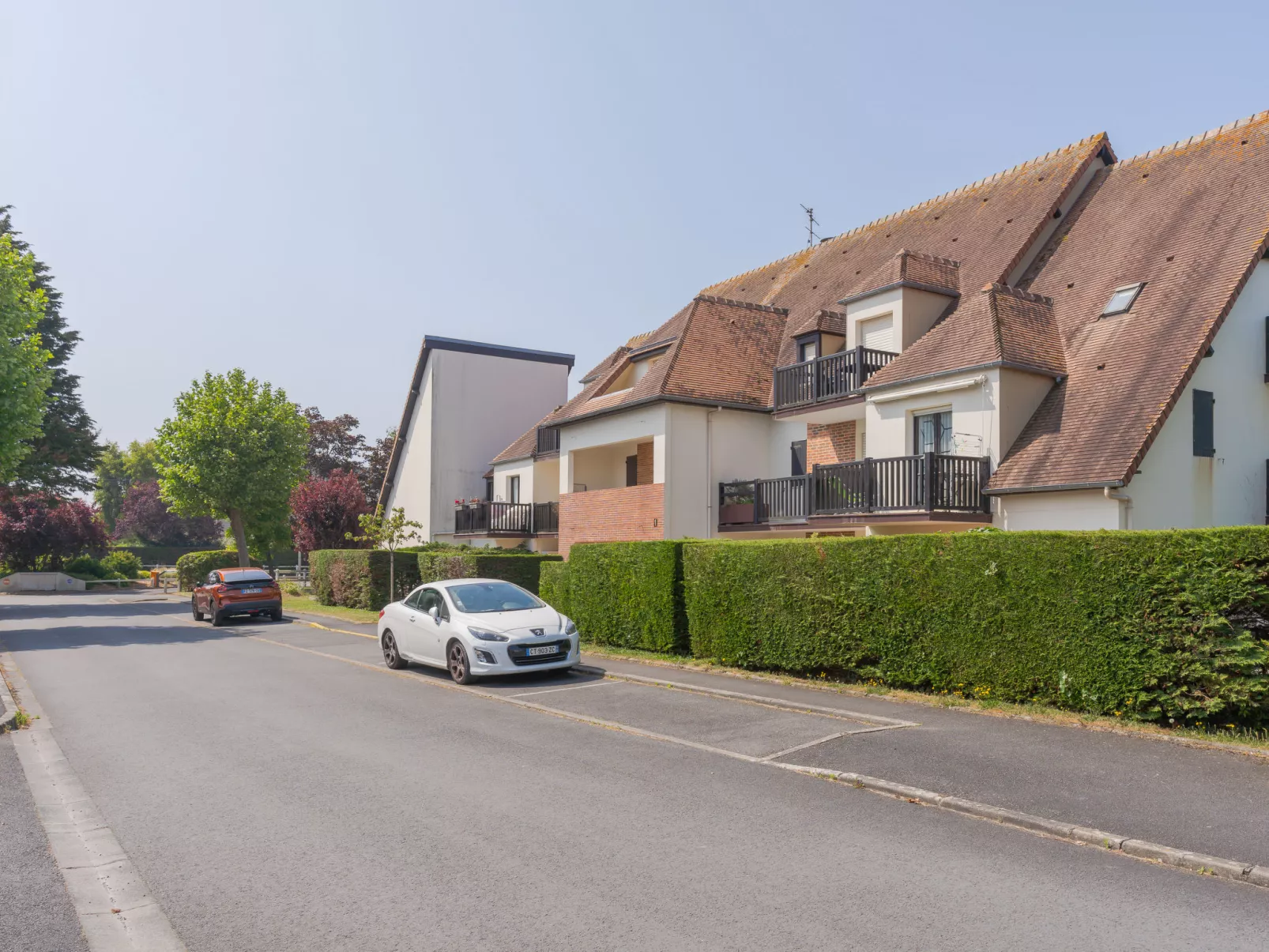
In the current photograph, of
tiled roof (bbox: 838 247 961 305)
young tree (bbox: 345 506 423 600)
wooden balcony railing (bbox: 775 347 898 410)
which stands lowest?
young tree (bbox: 345 506 423 600)

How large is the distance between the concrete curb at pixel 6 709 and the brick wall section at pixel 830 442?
1684 centimetres

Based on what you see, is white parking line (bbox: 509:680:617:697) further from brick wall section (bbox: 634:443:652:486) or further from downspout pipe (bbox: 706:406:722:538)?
brick wall section (bbox: 634:443:652:486)

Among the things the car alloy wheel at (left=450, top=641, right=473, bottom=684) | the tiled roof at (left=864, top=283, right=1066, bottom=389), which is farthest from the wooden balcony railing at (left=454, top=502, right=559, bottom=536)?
the car alloy wheel at (left=450, top=641, right=473, bottom=684)

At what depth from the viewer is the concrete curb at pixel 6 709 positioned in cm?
1084

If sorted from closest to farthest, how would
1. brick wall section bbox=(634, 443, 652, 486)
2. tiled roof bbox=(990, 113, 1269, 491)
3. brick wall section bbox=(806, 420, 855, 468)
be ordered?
tiled roof bbox=(990, 113, 1269, 491)
brick wall section bbox=(806, 420, 855, 468)
brick wall section bbox=(634, 443, 652, 486)

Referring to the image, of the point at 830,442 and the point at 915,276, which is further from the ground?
the point at 915,276

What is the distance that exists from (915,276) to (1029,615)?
1290 centimetres

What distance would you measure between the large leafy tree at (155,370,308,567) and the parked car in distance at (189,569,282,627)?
19.8m

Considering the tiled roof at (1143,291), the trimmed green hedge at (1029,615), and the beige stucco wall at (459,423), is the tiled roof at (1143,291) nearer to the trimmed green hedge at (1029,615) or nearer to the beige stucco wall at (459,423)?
the trimmed green hedge at (1029,615)

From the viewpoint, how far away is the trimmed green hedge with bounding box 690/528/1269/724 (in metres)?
9.06

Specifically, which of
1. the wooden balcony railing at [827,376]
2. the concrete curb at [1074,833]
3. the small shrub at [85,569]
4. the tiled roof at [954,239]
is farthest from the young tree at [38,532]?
the concrete curb at [1074,833]

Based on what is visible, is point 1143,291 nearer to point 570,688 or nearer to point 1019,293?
point 1019,293

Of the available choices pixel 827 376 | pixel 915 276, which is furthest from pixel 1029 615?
pixel 915 276

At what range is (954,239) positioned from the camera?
24.5m
